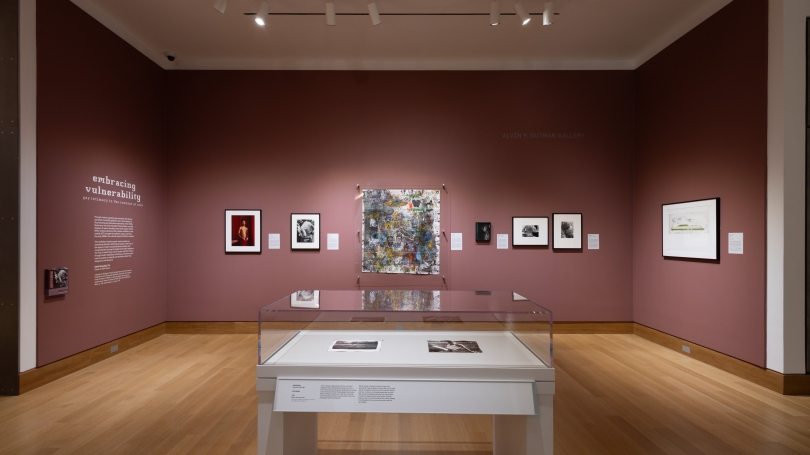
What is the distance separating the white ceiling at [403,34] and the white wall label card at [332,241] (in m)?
2.68

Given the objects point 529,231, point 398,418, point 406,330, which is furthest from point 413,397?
point 529,231

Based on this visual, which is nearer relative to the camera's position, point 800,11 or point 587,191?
point 800,11

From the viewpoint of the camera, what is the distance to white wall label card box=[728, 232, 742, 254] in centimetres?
447

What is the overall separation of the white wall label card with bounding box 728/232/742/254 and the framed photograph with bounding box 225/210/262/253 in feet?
20.3

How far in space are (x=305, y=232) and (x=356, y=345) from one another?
425cm

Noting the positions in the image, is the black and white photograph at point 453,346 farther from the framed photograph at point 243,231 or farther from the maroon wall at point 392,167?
the framed photograph at point 243,231

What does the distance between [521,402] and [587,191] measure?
5181 mm

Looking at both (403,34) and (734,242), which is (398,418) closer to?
(734,242)

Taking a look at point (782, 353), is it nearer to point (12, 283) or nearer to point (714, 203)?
point (714, 203)

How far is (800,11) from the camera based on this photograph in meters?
3.99

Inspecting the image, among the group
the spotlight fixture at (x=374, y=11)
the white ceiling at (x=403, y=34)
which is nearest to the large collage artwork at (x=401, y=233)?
the white ceiling at (x=403, y=34)

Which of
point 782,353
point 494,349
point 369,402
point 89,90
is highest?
point 89,90

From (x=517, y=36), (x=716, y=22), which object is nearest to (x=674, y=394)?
(x=716, y=22)

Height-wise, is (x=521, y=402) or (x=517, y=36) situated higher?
(x=517, y=36)
